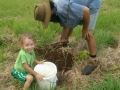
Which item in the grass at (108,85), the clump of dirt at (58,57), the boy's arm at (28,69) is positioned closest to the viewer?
the grass at (108,85)

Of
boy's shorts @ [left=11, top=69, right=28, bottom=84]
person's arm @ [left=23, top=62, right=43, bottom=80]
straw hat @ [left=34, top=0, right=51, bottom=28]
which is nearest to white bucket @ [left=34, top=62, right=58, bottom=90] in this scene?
person's arm @ [left=23, top=62, right=43, bottom=80]

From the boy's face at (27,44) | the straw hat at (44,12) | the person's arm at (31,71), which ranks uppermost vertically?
the straw hat at (44,12)

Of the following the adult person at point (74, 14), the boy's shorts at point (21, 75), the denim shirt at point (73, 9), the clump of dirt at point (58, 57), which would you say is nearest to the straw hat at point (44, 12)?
the adult person at point (74, 14)

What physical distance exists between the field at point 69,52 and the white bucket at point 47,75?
0.35ft

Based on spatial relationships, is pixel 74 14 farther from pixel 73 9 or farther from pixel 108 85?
pixel 108 85

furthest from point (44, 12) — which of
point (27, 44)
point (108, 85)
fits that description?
point (108, 85)

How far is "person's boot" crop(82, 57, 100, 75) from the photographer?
3.42 meters

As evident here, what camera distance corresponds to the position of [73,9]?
325 centimetres

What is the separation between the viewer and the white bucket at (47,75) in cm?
302

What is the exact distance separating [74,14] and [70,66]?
787 mm

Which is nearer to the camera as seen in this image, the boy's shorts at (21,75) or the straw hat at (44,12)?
the boy's shorts at (21,75)

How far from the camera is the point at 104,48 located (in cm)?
414

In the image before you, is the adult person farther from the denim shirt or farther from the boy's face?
the boy's face

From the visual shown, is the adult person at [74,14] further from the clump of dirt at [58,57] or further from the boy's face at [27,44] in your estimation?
the boy's face at [27,44]
